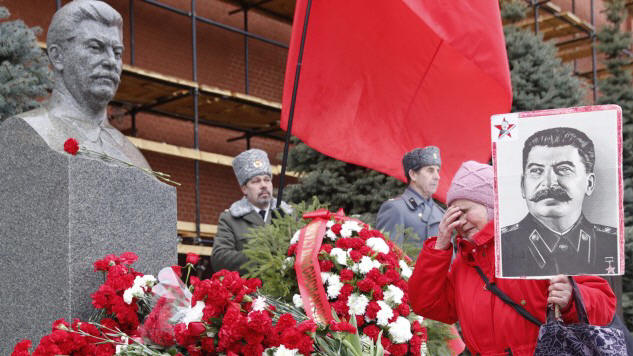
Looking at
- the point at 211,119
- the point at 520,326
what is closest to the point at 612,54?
the point at 211,119

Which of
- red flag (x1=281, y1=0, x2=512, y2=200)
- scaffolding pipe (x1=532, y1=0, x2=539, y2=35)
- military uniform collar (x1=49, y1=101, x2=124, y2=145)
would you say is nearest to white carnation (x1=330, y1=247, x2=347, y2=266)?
military uniform collar (x1=49, y1=101, x2=124, y2=145)

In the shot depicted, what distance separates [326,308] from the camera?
443 cm

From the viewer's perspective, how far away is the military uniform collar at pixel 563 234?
2.63 meters

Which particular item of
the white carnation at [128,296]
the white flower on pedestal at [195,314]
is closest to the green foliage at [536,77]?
the white carnation at [128,296]

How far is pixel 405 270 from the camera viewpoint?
186 inches

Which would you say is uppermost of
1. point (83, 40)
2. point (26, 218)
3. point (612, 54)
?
point (612, 54)

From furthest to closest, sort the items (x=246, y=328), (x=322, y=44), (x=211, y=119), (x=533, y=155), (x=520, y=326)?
(x=211, y=119)
(x=322, y=44)
(x=246, y=328)
(x=520, y=326)
(x=533, y=155)

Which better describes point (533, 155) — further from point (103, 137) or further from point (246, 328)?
point (103, 137)

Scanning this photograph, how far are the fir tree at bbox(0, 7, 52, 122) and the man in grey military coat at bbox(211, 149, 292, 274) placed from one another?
2008mm

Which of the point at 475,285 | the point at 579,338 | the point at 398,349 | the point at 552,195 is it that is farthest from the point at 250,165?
the point at 579,338

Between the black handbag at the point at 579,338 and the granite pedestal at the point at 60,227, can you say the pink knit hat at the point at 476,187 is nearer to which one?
the black handbag at the point at 579,338

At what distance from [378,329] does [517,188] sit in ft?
5.97

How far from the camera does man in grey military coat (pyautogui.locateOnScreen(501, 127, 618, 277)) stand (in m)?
2.61

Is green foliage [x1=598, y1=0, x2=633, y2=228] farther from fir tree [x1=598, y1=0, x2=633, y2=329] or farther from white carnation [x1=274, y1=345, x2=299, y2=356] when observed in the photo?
white carnation [x1=274, y1=345, x2=299, y2=356]
